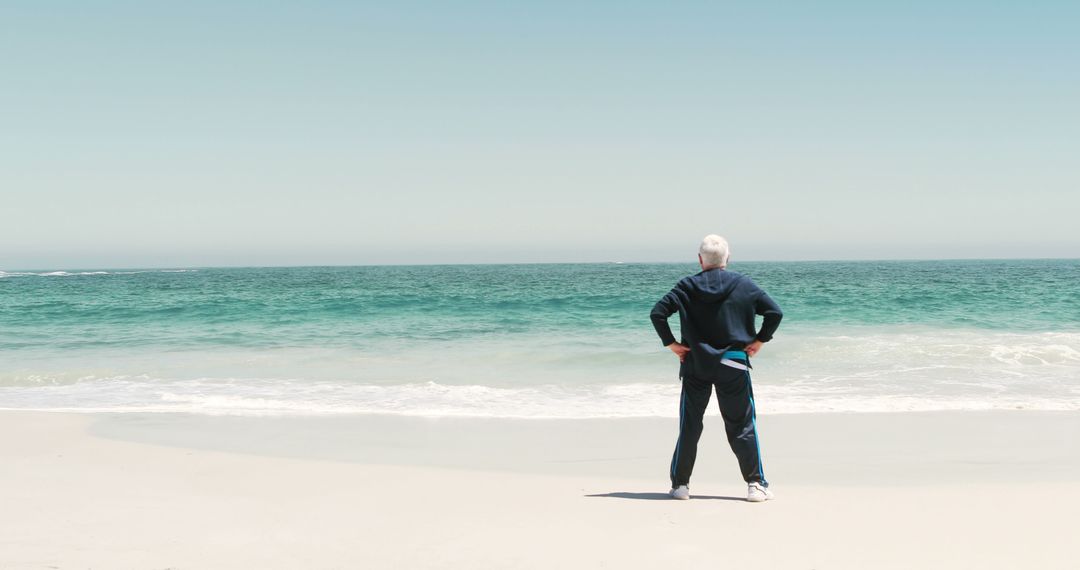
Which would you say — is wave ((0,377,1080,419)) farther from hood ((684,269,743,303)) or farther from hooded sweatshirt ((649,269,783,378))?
hood ((684,269,743,303))

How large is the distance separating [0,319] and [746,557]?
24066 millimetres

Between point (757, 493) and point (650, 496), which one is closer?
point (757, 493)

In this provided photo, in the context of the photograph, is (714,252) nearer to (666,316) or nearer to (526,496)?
(666,316)

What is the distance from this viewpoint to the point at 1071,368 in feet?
35.9

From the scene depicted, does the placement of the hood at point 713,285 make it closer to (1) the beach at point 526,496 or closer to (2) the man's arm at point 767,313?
(2) the man's arm at point 767,313

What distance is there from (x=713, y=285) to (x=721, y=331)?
27cm

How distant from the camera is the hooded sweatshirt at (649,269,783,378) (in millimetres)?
4176

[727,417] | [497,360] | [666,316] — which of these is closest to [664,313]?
[666,316]

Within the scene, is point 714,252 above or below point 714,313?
above

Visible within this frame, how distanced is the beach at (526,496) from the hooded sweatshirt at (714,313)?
0.93m

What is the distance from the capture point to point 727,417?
14.1 feet

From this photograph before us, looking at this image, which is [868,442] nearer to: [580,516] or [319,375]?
[580,516]

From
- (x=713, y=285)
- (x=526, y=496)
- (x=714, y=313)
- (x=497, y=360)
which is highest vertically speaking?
(x=713, y=285)

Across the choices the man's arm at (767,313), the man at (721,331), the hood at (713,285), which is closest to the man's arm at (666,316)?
the man at (721,331)
